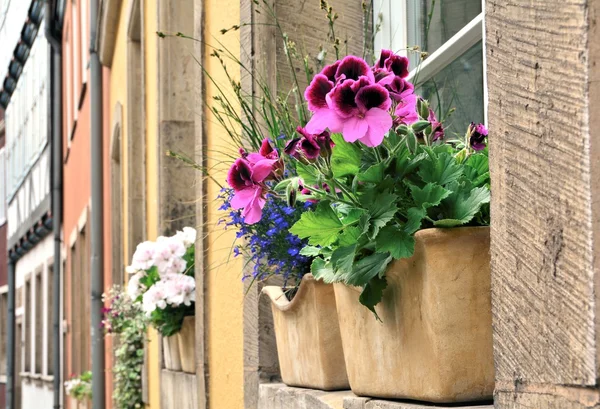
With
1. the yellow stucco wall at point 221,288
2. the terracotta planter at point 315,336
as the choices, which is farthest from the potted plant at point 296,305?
the yellow stucco wall at point 221,288

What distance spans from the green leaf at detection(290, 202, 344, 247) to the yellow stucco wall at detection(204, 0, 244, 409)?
151 cm

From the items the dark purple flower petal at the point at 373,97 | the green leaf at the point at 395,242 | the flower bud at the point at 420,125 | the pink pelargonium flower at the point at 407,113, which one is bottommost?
the green leaf at the point at 395,242

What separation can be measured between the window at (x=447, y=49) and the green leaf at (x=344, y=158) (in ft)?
1.41

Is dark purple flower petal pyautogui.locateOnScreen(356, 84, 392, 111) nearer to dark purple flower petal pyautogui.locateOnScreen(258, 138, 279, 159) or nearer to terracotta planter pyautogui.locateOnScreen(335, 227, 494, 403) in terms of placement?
terracotta planter pyautogui.locateOnScreen(335, 227, 494, 403)

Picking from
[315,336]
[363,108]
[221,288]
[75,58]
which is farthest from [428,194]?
[75,58]

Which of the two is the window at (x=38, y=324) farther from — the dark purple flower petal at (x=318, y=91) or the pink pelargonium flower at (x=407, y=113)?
the dark purple flower petal at (x=318, y=91)

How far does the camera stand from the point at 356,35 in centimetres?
294

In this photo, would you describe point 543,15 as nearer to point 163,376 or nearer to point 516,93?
point 516,93

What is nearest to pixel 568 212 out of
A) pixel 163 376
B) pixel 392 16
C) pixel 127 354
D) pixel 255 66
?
pixel 392 16

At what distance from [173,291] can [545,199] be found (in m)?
3.59

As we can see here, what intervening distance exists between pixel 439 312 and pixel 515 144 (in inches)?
15.3

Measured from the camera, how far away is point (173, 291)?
4.66 m

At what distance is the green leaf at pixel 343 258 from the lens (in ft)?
5.42

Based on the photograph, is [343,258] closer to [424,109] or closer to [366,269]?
[366,269]
